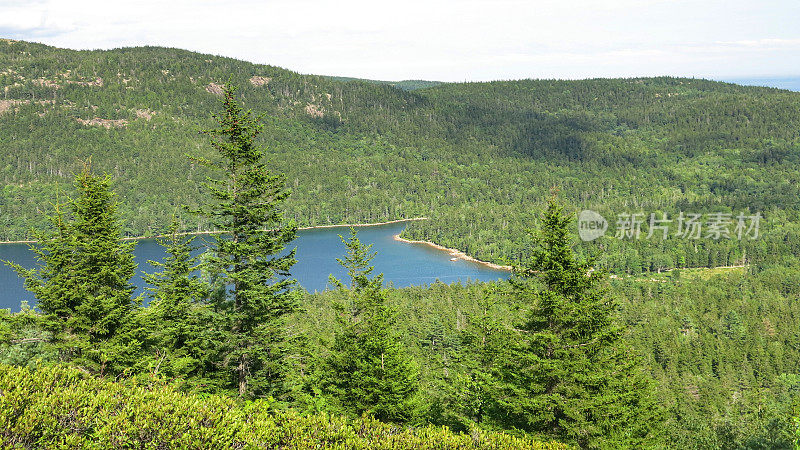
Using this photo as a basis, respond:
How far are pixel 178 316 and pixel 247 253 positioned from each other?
344 inches

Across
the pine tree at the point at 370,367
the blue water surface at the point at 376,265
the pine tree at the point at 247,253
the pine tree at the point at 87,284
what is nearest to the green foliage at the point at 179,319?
the pine tree at the point at 247,253

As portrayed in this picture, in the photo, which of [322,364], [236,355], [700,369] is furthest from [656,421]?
[700,369]

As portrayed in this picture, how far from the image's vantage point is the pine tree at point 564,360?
1944 cm

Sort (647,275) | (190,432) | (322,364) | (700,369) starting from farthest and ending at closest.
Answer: (647,275)
(700,369)
(322,364)
(190,432)

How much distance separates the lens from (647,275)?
550 ft

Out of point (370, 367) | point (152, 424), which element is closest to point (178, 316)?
point (370, 367)

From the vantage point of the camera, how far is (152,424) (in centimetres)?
1139

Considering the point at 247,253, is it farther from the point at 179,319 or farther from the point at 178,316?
the point at 178,316

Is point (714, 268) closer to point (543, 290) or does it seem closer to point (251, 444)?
point (543, 290)

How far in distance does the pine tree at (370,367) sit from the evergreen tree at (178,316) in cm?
588

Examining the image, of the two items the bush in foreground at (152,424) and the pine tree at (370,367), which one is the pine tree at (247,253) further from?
the bush in foreground at (152,424)

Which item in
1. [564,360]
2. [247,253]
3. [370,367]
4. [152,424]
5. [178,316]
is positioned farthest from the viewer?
[178,316]

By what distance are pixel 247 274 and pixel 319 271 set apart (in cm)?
13691

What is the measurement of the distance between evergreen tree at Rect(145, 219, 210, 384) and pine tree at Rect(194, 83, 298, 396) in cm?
155
